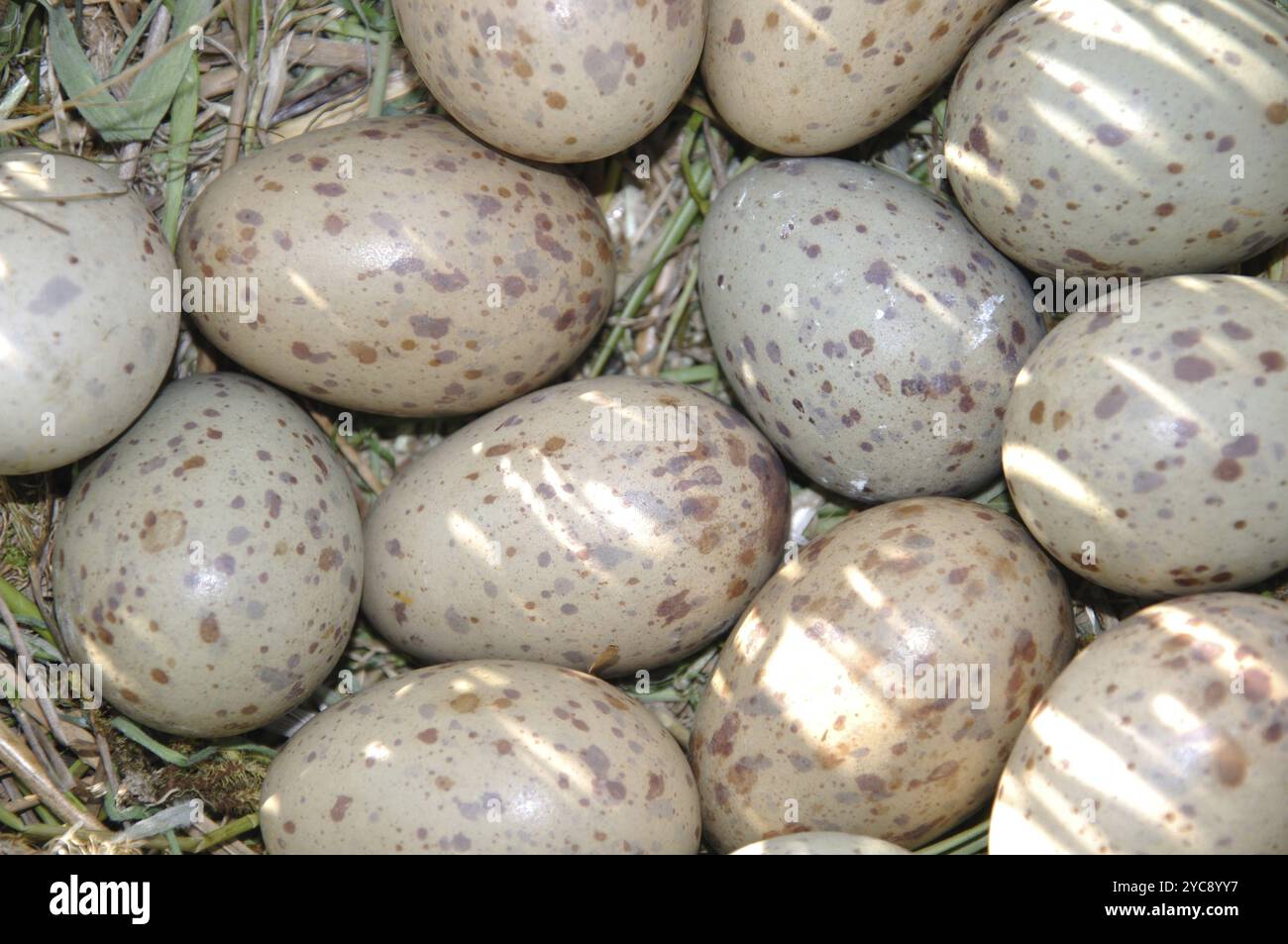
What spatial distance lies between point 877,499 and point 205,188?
1.50 m

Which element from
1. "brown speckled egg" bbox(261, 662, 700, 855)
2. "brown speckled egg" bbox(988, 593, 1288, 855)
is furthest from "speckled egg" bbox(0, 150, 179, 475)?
"brown speckled egg" bbox(988, 593, 1288, 855)

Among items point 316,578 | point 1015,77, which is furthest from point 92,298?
point 1015,77

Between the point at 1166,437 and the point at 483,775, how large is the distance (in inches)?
49.1

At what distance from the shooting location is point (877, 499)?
2475 mm

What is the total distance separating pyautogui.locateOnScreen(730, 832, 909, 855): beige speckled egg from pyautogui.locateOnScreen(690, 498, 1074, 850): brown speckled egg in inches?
4.0

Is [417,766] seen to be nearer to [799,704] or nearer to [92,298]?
[799,704]

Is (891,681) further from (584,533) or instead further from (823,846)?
(584,533)

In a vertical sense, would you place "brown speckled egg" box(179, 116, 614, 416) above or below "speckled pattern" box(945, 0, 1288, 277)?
below

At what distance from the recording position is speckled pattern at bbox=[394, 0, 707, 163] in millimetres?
2074

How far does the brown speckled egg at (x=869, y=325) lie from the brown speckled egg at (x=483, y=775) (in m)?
0.68

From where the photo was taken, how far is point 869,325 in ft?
7.37

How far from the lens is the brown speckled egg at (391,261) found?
7.32 ft

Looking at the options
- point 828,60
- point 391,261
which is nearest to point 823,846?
point 391,261

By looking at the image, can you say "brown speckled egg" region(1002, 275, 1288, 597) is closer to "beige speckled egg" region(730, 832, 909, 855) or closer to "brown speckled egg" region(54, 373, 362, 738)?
"beige speckled egg" region(730, 832, 909, 855)
